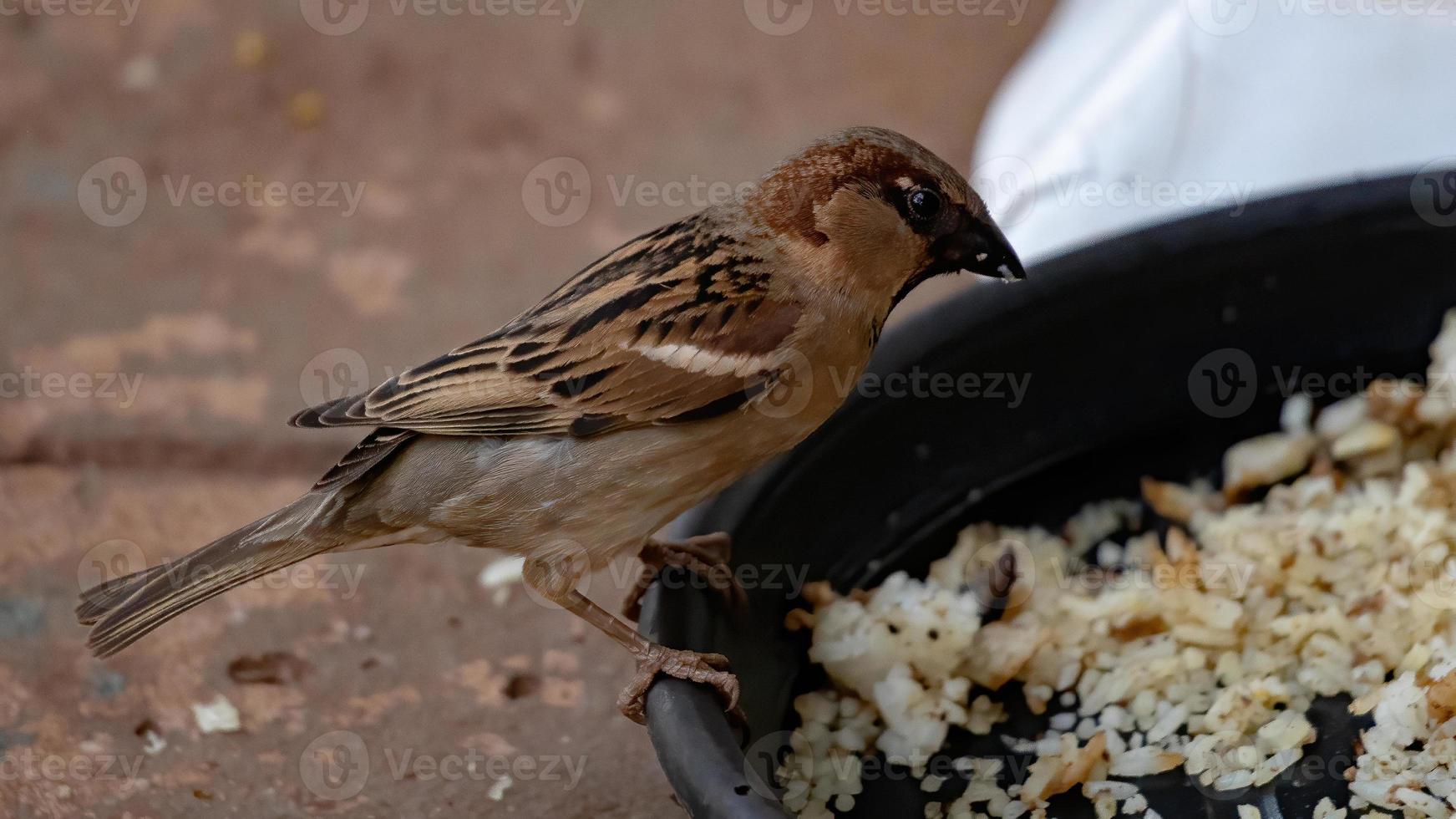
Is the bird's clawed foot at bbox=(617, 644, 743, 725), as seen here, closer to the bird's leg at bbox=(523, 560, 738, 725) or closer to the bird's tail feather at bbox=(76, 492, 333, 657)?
the bird's leg at bbox=(523, 560, 738, 725)

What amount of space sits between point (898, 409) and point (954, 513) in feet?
0.74

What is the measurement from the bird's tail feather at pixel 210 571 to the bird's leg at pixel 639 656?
335mm

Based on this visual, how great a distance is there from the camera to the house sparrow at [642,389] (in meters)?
1.98

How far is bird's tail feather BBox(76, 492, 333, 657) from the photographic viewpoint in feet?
6.91

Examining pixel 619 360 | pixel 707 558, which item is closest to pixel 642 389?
pixel 619 360

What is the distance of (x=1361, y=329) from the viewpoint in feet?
7.99

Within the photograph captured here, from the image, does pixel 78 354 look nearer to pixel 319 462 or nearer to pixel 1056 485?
pixel 319 462

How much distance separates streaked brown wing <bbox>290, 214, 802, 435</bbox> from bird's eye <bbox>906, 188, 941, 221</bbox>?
0.21 metres

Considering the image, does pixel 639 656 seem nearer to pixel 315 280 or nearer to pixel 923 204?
pixel 923 204

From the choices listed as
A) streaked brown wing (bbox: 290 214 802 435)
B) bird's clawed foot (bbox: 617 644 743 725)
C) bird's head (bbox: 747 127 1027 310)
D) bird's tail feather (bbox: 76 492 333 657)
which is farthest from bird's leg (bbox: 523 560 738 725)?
bird's head (bbox: 747 127 1027 310)

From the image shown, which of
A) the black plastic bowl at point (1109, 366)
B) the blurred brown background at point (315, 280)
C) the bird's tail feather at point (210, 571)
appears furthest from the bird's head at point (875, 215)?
the blurred brown background at point (315, 280)

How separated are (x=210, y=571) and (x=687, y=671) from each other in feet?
2.50

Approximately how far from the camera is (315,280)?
394 centimetres

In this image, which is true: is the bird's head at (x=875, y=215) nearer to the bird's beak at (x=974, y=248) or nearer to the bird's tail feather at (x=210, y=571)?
the bird's beak at (x=974, y=248)
